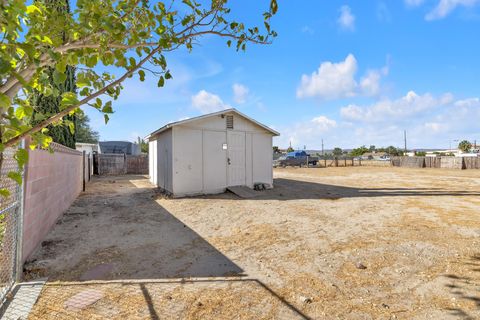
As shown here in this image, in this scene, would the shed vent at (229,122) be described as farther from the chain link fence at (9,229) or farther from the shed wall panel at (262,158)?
the chain link fence at (9,229)

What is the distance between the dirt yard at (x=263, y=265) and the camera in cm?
292

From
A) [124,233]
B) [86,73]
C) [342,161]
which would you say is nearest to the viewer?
[86,73]

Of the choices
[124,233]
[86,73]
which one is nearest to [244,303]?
[86,73]

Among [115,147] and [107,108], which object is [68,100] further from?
[115,147]

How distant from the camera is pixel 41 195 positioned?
195 inches

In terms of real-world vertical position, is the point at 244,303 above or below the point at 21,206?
below

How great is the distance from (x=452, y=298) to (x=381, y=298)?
0.78 metres

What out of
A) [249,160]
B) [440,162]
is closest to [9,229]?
[249,160]

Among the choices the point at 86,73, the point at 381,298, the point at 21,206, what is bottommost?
the point at 381,298

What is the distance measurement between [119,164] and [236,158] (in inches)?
559

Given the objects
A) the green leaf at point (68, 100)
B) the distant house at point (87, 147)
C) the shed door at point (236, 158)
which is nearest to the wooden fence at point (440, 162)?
the shed door at point (236, 158)

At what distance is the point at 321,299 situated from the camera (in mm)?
3104

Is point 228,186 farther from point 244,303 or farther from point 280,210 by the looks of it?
point 244,303

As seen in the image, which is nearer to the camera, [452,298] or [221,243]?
[452,298]
